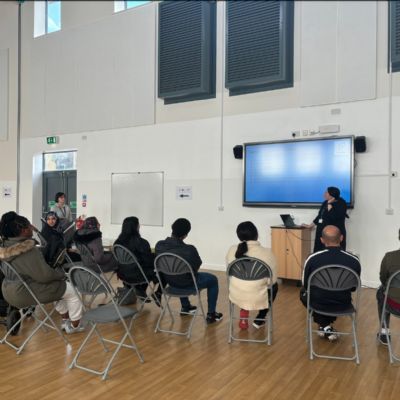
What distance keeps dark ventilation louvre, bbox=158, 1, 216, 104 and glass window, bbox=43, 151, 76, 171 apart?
2944 mm

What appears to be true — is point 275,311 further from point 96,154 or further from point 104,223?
point 96,154

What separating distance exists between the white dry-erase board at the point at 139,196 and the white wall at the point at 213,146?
0.48 feet

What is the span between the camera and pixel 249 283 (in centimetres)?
337

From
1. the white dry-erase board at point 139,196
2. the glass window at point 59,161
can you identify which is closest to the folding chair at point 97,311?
the white dry-erase board at point 139,196

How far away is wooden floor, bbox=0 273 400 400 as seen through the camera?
252 cm

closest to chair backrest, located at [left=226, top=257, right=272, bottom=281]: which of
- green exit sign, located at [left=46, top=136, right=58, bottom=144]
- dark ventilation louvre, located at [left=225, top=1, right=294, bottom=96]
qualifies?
dark ventilation louvre, located at [left=225, top=1, right=294, bottom=96]

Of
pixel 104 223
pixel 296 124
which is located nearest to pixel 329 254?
pixel 296 124

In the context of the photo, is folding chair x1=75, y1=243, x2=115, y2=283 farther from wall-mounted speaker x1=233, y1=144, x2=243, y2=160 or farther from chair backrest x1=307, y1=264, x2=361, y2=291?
wall-mounted speaker x1=233, y1=144, x2=243, y2=160

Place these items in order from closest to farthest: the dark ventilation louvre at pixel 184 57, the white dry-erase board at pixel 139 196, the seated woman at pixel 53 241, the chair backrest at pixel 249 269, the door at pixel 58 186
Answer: the chair backrest at pixel 249 269
the seated woman at pixel 53 241
the dark ventilation louvre at pixel 184 57
the white dry-erase board at pixel 139 196
the door at pixel 58 186

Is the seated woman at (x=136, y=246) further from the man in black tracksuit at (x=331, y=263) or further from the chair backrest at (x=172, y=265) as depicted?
the man in black tracksuit at (x=331, y=263)

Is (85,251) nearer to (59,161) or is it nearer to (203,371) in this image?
(203,371)

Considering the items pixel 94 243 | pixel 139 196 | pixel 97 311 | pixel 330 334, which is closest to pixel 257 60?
pixel 139 196

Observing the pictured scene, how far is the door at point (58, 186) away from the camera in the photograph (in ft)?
30.3

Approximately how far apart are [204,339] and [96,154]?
6.13 metres
